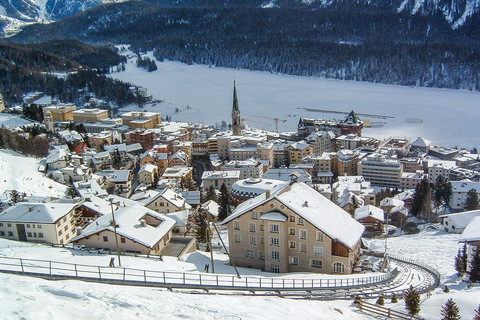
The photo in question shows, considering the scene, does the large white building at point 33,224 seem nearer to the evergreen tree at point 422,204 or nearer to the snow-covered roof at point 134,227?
the snow-covered roof at point 134,227

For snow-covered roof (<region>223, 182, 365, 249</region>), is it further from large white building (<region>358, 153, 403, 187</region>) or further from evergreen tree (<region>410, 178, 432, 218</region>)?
large white building (<region>358, 153, 403, 187</region>)

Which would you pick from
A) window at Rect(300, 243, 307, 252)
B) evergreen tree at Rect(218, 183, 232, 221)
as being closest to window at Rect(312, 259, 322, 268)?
window at Rect(300, 243, 307, 252)

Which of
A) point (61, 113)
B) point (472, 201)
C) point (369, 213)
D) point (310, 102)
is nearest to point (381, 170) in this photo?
point (472, 201)

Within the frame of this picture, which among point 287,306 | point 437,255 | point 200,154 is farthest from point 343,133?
point 287,306

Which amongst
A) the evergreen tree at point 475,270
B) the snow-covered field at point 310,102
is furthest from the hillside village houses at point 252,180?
the snow-covered field at point 310,102

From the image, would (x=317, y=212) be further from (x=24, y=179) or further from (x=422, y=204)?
(x=24, y=179)

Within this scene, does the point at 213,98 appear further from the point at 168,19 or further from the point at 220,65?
the point at 168,19

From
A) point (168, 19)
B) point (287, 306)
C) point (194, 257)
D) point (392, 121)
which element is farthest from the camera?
point (168, 19)
